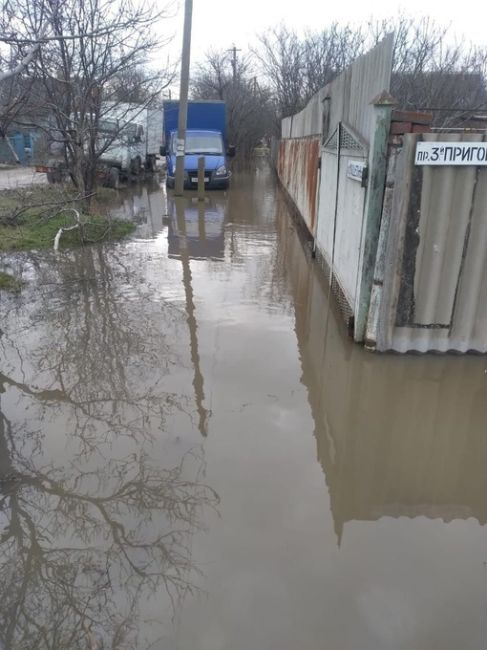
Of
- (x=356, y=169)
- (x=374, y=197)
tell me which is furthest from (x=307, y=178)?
(x=374, y=197)

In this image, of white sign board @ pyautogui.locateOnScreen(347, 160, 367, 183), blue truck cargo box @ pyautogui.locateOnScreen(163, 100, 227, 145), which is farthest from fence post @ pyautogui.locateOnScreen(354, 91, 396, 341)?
blue truck cargo box @ pyautogui.locateOnScreen(163, 100, 227, 145)

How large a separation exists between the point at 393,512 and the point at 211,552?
1.10m

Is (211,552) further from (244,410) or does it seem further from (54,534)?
(244,410)

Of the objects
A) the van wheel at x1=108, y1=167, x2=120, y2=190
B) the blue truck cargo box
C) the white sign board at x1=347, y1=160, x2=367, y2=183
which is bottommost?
the van wheel at x1=108, y1=167, x2=120, y2=190

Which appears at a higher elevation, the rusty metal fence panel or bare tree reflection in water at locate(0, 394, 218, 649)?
the rusty metal fence panel

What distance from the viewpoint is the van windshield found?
59.5 ft

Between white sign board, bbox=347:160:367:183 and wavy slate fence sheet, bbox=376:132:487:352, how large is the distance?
0.54 m

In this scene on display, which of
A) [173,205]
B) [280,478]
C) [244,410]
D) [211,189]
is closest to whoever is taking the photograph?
[280,478]

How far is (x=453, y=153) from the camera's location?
162 inches

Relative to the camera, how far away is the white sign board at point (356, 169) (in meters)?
4.75

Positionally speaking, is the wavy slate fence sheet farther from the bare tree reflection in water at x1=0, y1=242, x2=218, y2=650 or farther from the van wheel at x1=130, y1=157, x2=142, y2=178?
the van wheel at x1=130, y1=157, x2=142, y2=178

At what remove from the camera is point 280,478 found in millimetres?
3129

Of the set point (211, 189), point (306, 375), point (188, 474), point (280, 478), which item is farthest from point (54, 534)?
point (211, 189)

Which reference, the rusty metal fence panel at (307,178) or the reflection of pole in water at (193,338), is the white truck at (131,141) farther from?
the reflection of pole in water at (193,338)
